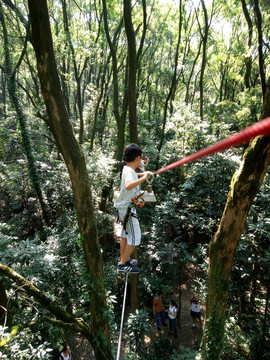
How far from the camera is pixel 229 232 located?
8.74ft

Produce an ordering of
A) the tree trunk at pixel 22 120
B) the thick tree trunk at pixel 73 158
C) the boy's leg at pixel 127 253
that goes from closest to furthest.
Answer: the thick tree trunk at pixel 73 158 → the boy's leg at pixel 127 253 → the tree trunk at pixel 22 120

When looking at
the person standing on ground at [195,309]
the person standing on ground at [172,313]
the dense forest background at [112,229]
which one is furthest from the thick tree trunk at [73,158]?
the person standing on ground at [195,309]

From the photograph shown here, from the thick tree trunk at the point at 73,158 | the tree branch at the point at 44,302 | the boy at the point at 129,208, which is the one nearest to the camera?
the thick tree trunk at the point at 73,158

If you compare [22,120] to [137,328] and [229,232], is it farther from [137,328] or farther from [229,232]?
[229,232]

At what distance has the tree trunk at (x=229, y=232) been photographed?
2.31m

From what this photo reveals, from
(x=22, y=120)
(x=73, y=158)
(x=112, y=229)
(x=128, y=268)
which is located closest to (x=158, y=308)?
(x=112, y=229)

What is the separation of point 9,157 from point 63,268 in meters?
7.01

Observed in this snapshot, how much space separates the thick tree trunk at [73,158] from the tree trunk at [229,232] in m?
1.57

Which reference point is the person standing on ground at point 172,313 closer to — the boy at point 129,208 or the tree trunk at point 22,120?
the boy at point 129,208

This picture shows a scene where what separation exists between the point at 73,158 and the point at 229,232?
2190 mm

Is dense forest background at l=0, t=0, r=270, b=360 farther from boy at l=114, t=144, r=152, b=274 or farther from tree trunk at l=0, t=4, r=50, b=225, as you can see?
boy at l=114, t=144, r=152, b=274

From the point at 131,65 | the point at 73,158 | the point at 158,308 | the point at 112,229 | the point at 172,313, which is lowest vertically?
the point at 158,308

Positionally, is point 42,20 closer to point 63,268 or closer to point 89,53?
point 63,268

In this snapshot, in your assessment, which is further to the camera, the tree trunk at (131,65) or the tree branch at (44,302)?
the tree trunk at (131,65)
